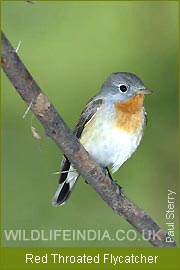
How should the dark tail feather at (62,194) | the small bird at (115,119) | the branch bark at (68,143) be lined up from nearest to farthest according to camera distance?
1. the branch bark at (68,143)
2. the small bird at (115,119)
3. the dark tail feather at (62,194)

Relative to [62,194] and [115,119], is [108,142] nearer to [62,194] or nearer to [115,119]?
[115,119]

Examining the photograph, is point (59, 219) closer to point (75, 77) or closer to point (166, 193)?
point (166, 193)

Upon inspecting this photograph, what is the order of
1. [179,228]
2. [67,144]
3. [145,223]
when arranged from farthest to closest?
[179,228] → [145,223] → [67,144]

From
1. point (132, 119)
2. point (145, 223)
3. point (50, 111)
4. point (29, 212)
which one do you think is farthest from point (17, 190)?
point (50, 111)

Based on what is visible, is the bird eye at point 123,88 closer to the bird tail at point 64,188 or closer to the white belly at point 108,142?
the white belly at point 108,142

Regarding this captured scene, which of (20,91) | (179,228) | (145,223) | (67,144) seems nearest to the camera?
(20,91)

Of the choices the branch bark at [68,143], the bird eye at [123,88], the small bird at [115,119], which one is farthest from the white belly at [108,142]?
the branch bark at [68,143]

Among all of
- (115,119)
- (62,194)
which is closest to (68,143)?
(115,119)

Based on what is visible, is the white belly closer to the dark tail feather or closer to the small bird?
the small bird

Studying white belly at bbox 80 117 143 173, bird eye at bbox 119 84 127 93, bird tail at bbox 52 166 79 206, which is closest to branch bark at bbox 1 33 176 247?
white belly at bbox 80 117 143 173
